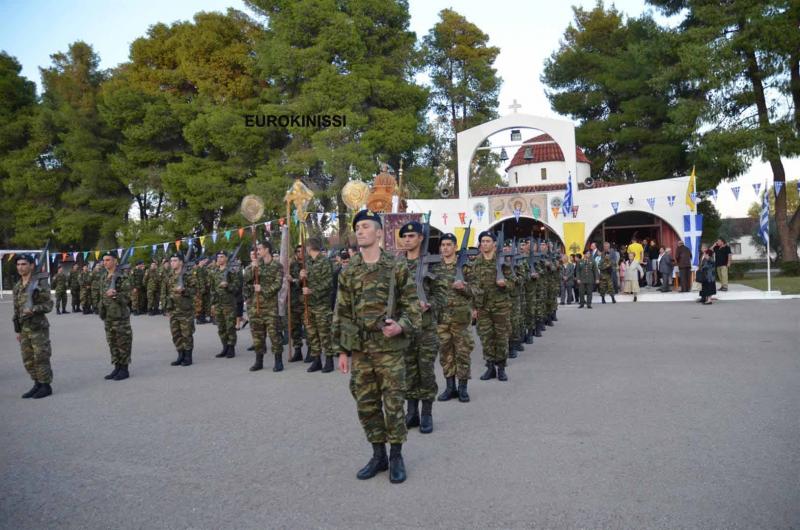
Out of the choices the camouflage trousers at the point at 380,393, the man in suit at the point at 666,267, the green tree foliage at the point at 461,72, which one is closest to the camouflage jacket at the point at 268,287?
the camouflage trousers at the point at 380,393

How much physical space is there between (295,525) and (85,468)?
2358mm

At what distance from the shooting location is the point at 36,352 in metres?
7.94

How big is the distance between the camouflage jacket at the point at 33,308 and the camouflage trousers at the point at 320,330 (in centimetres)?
366

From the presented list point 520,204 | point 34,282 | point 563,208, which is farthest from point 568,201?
point 34,282

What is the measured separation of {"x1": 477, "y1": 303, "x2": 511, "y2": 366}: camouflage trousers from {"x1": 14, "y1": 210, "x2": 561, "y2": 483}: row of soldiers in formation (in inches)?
0.5

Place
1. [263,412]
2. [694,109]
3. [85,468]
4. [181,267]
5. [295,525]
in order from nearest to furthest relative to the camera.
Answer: [295,525] < [85,468] < [263,412] < [181,267] < [694,109]

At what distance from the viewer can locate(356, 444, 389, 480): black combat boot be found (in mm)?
4527

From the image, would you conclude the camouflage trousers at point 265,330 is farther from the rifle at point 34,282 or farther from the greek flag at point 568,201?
the greek flag at point 568,201

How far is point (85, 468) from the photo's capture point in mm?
5008

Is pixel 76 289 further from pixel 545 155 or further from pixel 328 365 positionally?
pixel 545 155

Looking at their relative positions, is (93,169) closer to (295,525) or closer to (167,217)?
(167,217)

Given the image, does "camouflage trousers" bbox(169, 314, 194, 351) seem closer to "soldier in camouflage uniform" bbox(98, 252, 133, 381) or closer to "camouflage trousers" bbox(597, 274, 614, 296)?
"soldier in camouflage uniform" bbox(98, 252, 133, 381)

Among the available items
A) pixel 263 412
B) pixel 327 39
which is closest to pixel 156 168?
pixel 327 39

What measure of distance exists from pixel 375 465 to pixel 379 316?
1161mm
